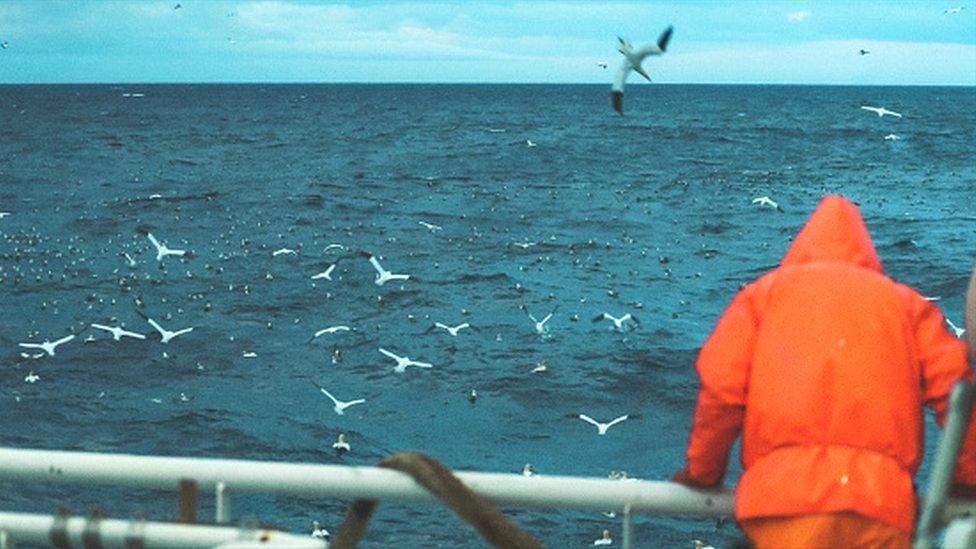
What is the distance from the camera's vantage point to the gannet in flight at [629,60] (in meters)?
10.5

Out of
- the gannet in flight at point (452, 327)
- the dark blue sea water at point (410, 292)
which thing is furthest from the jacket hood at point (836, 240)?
the gannet in flight at point (452, 327)

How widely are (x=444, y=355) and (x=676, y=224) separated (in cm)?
2411

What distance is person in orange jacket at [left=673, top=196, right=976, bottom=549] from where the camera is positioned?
137 inches

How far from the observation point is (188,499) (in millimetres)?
3568

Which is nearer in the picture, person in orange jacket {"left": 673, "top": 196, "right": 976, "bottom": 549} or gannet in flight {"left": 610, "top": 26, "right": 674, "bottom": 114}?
person in orange jacket {"left": 673, "top": 196, "right": 976, "bottom": 549}

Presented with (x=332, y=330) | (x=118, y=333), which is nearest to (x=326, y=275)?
(x=332, y=330)

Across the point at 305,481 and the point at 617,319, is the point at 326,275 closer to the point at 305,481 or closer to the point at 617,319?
the point at 617,319

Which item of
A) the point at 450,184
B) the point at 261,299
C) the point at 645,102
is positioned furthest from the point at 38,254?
the point at 645,102

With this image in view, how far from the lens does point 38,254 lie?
130ft

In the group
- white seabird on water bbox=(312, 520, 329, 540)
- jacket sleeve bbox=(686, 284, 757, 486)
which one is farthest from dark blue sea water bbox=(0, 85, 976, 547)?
jacket sleeve bbox=(686, 284, 757, 486)

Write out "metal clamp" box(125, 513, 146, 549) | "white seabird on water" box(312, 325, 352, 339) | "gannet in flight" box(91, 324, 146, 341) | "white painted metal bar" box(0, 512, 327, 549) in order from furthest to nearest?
"white seabird on water" box(312, 325, 352, 339), "gannet in flight" box(91, 324, 146, 341), "metal clamp" box(125, 513, 146, 549), "white painted metal bar" box(0, 512, 327, 549)

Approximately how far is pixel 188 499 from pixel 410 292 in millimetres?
29732

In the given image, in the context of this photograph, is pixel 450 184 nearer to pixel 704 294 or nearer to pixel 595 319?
pixel 704 294

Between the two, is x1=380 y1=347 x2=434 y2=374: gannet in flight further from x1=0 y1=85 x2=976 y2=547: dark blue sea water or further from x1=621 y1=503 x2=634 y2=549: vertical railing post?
x1=621 y1=503 x2=634 y2=549: vertical railing post
